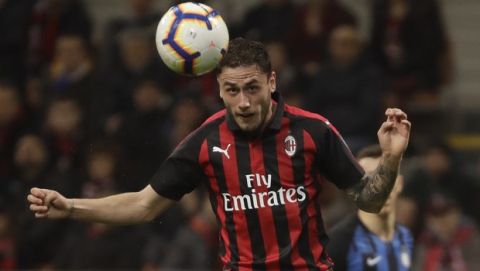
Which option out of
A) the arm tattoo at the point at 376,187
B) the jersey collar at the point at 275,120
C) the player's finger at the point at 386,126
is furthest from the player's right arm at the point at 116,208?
the player's finger at the point at 386,126

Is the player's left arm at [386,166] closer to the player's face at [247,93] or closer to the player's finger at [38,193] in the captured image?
the player's face at [247,93]

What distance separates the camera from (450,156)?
34.9ft

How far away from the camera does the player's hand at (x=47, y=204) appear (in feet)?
18.7

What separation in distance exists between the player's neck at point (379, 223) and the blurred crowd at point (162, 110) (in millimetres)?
2765

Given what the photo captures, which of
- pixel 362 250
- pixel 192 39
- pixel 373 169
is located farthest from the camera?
pixel 373 169

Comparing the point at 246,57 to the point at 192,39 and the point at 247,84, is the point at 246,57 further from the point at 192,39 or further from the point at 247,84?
the point at 192,39

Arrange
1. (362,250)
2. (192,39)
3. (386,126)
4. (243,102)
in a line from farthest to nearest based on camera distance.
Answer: (362,250) → (192,39) → (243,102) → (386,126)

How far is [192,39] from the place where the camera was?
19.6ft

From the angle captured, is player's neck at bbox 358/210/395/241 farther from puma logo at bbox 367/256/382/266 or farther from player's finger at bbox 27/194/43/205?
player's finger at bbox 27/194/43/205

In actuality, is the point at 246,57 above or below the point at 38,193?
above

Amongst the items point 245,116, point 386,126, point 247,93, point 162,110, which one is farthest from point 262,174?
point 162,110

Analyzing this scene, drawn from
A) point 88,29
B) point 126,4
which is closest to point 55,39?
point 88,29

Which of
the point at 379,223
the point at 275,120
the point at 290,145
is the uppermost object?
the point at 275,120

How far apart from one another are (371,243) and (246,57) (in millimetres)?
1630
